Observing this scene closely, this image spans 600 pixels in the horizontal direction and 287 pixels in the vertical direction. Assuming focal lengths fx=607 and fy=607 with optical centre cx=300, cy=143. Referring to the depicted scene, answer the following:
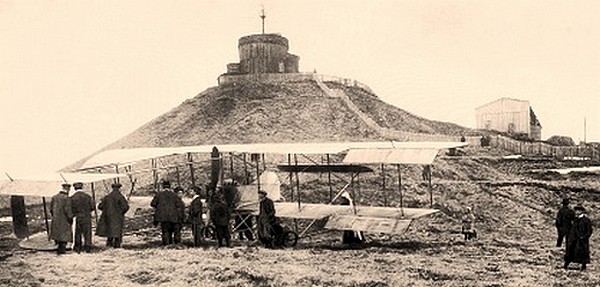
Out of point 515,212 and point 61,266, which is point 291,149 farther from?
point 515,212

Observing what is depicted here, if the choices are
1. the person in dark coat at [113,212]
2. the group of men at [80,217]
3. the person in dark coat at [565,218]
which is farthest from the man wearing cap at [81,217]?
the person in dark coat at [565,218]

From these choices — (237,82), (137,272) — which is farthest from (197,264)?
(237,82)

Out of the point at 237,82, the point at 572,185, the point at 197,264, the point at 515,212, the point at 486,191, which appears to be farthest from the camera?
the point at 237,82

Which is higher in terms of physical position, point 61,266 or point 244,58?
point 244,58

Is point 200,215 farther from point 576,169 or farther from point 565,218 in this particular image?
point 576,169

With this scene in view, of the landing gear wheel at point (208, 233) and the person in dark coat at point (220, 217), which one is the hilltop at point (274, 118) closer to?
the landing gear wheel at point (208, 233)
